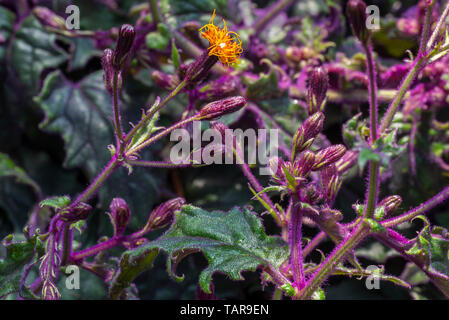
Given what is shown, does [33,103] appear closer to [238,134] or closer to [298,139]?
[238,134]

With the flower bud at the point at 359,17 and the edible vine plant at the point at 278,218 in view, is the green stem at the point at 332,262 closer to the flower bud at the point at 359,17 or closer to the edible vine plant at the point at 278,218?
the edible vine plant at the point at 278,218

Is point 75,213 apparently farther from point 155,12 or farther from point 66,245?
point 155,12

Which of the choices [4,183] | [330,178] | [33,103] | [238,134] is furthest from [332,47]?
[4,183]

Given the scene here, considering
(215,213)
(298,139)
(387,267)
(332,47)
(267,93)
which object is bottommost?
(387,267)

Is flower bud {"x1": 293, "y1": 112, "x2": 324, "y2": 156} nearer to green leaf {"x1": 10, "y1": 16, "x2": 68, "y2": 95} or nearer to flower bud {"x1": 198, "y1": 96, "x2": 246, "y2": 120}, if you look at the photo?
flower bud {"x1": 198, "y1": 96, "x2": 246, "y2": 120}

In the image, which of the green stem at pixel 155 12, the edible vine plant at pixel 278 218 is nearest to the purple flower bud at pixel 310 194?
Result: the edible vine plant at pixel 278 218

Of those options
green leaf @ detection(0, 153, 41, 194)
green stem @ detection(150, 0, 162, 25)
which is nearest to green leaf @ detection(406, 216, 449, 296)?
green stem @ detection(150, 0, 162, 25)

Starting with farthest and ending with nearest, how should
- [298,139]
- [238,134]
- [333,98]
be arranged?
[333,98] → [238,134] → [298,139]
